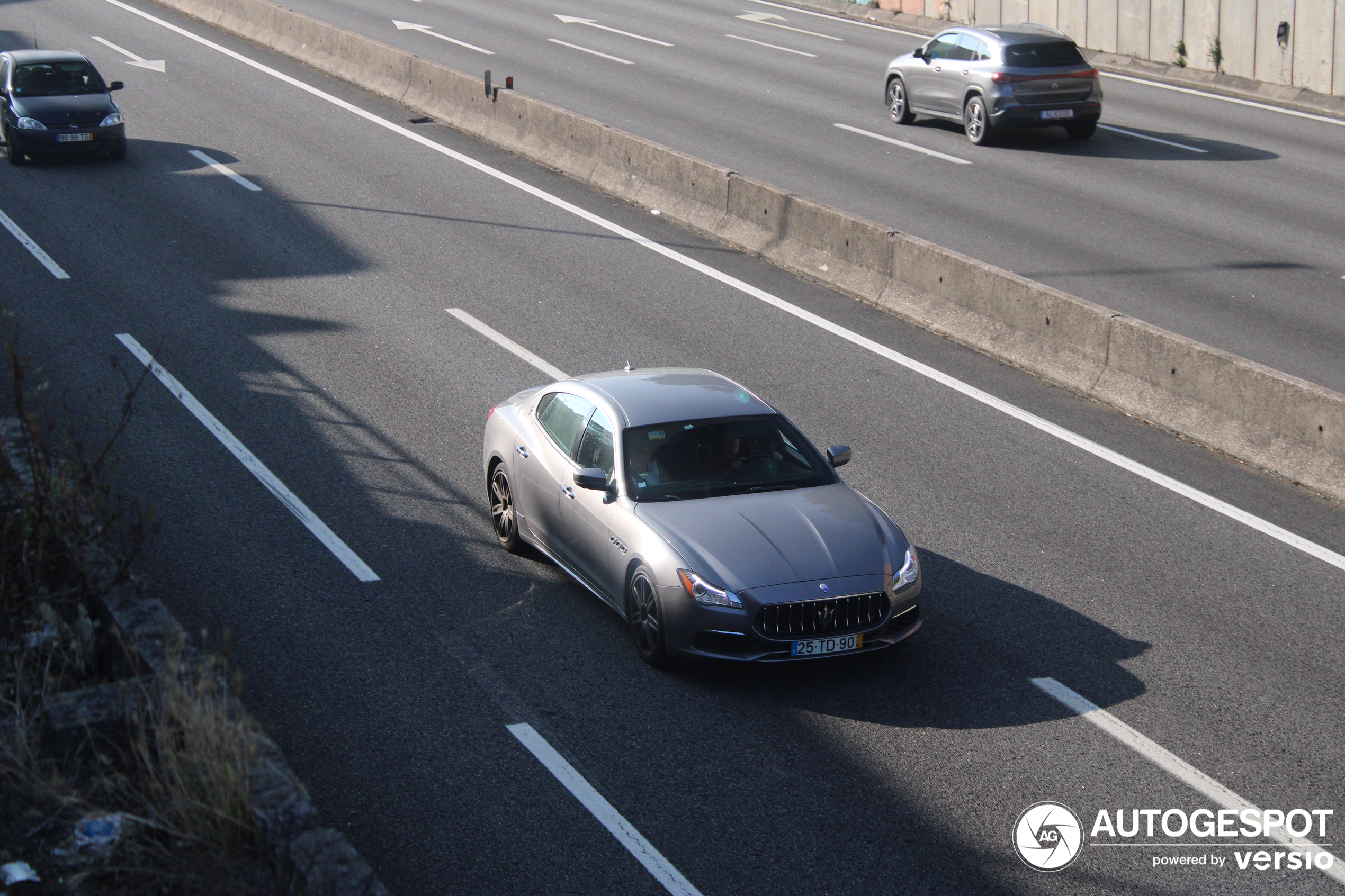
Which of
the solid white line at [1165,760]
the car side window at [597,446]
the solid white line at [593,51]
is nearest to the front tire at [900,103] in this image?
the solid white line at [593,51]

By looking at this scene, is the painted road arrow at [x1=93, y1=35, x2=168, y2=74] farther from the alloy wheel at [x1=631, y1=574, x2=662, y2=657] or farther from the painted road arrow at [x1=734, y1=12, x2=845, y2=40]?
the alloy wheel at [x1=631, y1=574, x2=662, y2=657]

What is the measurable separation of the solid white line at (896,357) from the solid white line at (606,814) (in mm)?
5749

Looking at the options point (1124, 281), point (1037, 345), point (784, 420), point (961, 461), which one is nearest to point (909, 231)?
point (1124, 281)

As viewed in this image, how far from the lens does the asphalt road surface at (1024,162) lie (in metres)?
15.5

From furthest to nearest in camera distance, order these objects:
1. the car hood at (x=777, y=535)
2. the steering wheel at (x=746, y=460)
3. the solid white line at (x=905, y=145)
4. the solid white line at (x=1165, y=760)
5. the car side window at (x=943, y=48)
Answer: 1. the car side window at (x=943, y=48)
2. the solid white line at (x=905, y=145)
3. the steering wheel at (x=746, y=460)
4. the car hood at (x=777, y=535)
5. the solid white line at (x=1165, y=760)

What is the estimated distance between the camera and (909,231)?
1789 centimetres

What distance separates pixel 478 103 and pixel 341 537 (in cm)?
1581

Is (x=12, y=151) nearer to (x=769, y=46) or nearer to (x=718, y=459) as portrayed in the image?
(x=718, y=459)

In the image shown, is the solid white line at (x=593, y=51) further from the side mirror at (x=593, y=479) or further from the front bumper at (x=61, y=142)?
the side mirror at (x=593, y=479)

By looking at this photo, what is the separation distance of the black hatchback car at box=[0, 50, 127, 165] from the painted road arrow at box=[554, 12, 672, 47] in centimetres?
1530

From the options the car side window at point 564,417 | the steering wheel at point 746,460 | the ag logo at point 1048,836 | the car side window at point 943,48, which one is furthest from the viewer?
the car side window at point 943,48

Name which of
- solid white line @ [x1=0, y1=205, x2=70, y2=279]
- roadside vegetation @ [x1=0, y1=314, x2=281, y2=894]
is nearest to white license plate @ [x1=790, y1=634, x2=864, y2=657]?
roadside vegetation @ [x1=0, y1=314, x2=281, y2=894]

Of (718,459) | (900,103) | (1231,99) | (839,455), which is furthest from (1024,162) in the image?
(718,459)

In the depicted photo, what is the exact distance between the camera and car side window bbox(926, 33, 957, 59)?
24.2 meters
